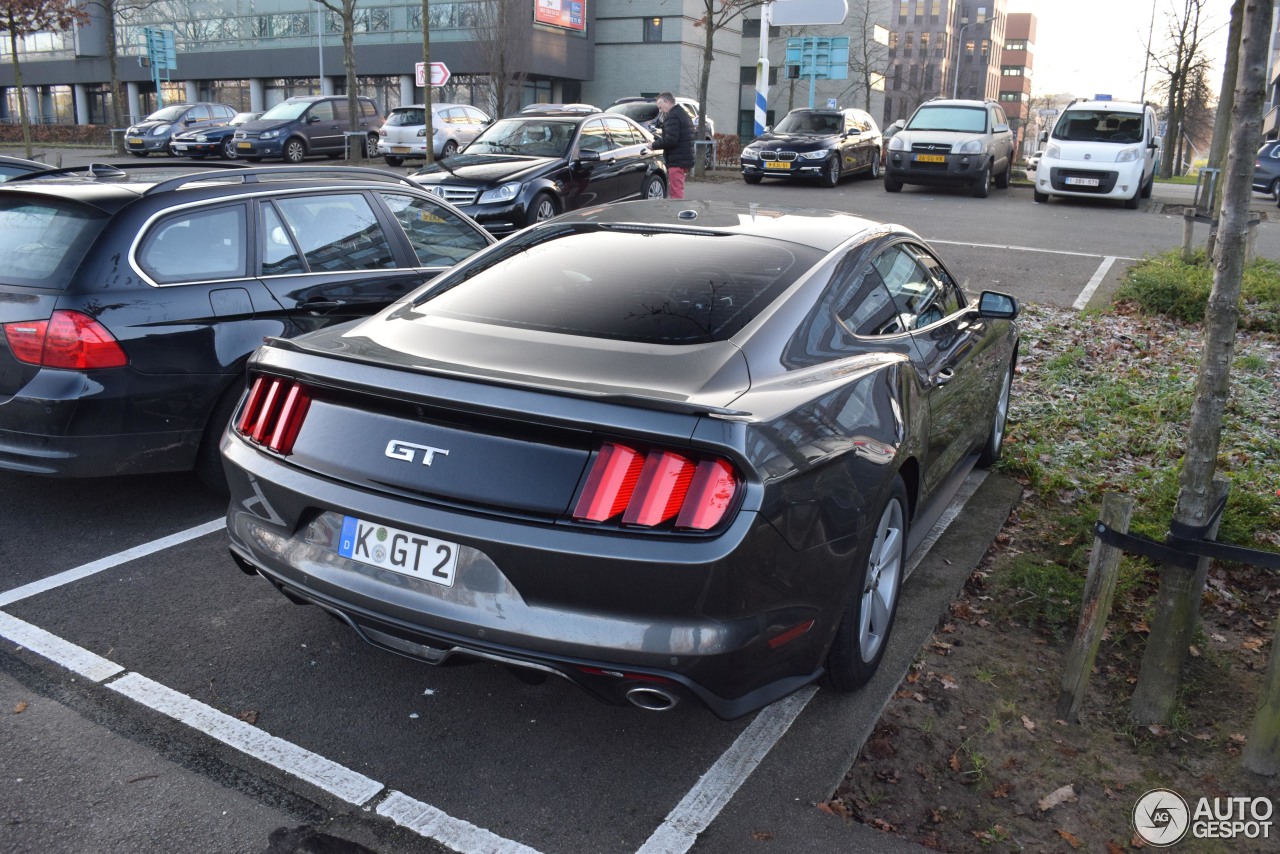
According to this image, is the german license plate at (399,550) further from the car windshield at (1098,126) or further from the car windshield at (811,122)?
the car windshield at (811,122)

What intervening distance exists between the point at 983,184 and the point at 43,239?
19.7 m

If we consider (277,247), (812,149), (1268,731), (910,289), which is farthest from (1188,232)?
(812,149)

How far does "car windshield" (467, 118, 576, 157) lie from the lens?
1470 centimetres

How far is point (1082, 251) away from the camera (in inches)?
585

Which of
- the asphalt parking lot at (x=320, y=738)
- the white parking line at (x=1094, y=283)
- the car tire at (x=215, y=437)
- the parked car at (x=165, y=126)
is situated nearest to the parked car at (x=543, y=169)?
the white parking line at (x=1094, y=283)

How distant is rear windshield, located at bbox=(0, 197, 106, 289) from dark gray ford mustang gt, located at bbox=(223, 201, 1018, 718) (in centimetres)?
173

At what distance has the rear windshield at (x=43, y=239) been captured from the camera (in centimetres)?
468

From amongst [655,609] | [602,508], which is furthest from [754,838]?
[602,508]

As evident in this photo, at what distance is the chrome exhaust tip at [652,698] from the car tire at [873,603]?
751mm

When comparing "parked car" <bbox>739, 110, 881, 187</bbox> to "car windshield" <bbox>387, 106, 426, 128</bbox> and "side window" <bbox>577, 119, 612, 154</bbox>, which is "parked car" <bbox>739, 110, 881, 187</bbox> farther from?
"car windshield" <bbox>387, 106, 426, 128</bbox>

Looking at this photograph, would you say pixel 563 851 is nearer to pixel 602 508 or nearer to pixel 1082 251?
pixel 602 508

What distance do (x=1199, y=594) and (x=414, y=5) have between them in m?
48.2

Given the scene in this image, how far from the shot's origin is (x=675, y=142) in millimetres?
15430

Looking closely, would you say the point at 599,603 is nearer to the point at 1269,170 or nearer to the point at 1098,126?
the point at 1098,126
